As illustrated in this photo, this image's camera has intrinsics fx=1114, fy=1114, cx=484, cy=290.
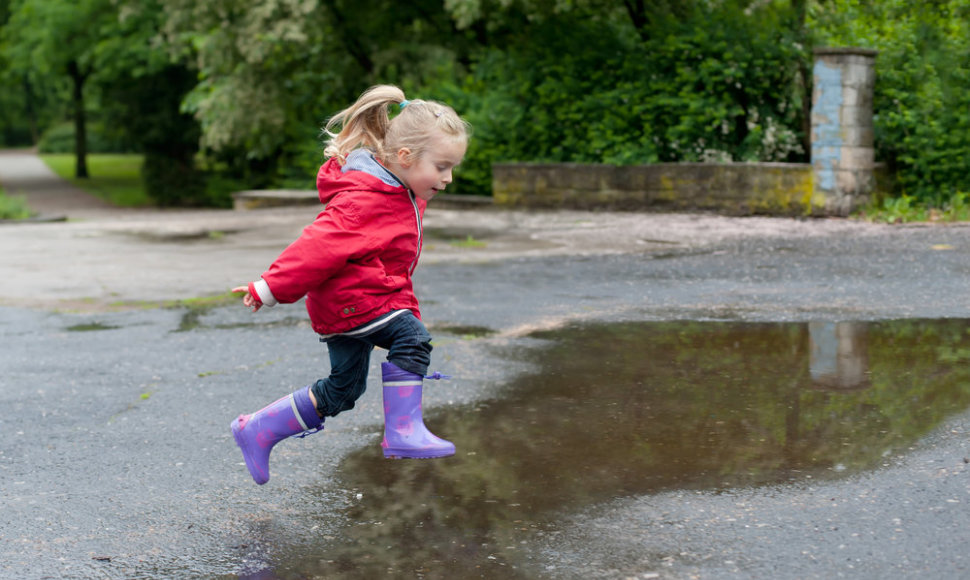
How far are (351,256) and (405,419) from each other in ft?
2.03

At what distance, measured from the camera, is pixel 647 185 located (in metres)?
15.1

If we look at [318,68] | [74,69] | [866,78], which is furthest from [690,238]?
[74,69]

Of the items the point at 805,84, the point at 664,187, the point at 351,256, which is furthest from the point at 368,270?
the point at 805,84

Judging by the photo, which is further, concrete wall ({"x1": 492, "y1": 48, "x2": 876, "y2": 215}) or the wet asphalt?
concrete wall ({"x1": 492, "y1": 48, "x2": 876, "y2": 215})

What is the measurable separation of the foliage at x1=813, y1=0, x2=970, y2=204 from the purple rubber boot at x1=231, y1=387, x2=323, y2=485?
10907 mm

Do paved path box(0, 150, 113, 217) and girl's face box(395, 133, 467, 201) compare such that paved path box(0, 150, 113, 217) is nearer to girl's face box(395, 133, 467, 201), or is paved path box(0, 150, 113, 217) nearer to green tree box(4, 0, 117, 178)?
green tree box(4, 0, 117, 178)

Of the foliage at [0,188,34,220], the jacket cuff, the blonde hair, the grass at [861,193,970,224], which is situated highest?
the blonde hair

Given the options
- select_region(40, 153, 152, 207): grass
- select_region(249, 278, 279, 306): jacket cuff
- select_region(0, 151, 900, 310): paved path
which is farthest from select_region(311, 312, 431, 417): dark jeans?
select_region(40, 153, 152, 207): grass

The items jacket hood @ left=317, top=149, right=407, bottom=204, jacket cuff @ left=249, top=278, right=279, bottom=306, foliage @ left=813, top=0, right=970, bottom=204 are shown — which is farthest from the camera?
foliage @ left=813, top=0, right=970, bottom=204

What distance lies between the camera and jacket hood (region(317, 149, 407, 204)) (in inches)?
148

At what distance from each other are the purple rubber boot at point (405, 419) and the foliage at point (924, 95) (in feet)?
35.1

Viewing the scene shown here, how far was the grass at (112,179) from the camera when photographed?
1318 inches

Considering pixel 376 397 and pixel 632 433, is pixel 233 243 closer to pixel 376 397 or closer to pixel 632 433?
pixel 376 397

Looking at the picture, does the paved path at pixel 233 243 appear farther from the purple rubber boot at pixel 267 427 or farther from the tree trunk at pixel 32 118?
the tree trunk at pixel 32 118
